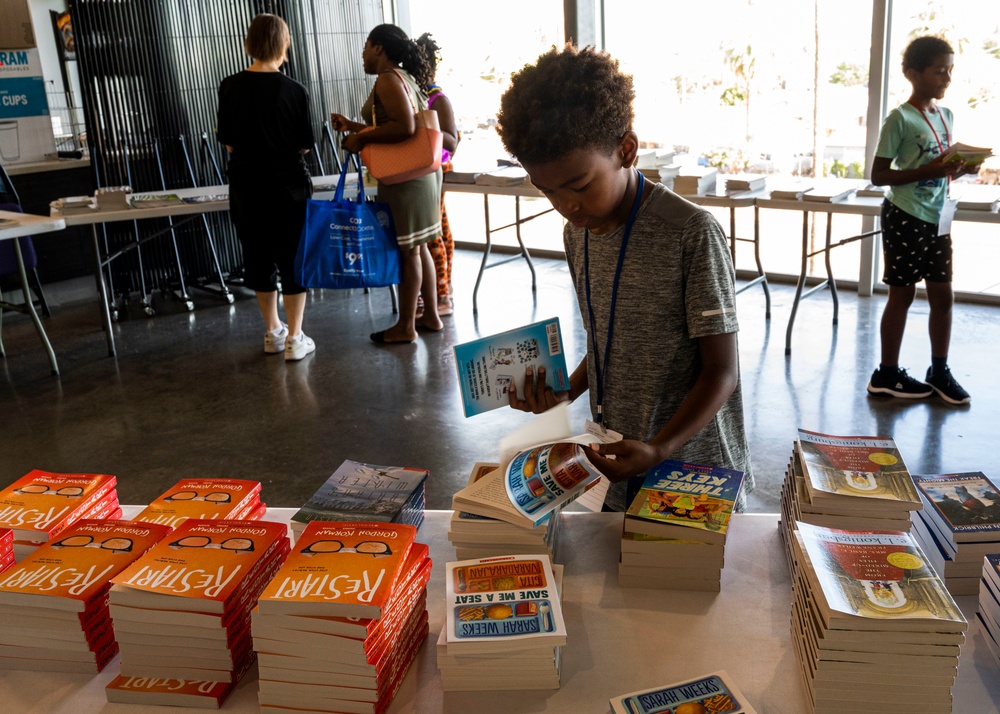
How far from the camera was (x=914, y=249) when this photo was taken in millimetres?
3789

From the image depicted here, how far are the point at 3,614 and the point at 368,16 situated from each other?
6.43 meters

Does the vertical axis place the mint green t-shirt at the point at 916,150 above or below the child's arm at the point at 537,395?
above

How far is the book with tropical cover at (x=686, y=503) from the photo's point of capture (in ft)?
4.50

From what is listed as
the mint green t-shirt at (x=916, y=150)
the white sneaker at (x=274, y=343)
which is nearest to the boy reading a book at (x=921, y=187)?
the mint green t-shirt at (x=916, y=150)

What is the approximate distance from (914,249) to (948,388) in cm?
65

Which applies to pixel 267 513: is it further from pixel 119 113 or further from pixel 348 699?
pixel 119 113

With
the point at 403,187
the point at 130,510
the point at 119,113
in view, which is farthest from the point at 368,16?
the point at 130,510

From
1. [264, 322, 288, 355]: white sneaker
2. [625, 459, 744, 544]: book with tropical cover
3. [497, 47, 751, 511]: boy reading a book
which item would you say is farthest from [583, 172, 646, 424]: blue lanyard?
[264, 322, 288, 355]: white sneaker

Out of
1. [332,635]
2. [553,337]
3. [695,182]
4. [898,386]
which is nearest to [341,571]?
[332,635]

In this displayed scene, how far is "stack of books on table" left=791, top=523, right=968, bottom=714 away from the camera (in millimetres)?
1069

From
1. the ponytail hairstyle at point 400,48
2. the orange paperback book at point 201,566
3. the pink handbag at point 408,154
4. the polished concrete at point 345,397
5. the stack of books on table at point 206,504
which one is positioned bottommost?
the polished concrete at point 345,397

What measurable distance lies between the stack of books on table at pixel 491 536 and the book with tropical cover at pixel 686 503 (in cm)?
14

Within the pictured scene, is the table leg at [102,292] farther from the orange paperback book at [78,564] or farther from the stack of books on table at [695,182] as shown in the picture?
the orange paperback book at [78,564]

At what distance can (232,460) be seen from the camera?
148 inches
